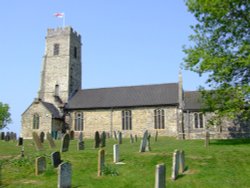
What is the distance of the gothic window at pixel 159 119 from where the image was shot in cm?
3688

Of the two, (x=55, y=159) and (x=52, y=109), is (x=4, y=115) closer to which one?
(x=52, y=109)

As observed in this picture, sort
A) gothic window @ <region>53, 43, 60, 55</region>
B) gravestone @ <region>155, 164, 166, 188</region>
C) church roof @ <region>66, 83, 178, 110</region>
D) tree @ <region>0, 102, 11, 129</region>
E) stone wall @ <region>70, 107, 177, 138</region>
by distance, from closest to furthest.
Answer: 1. gravestone @ <region>155, 164, 166, 188</region>
2. stone wall @ <region>70, 107, 177, 138</region>
3. church roof @ <region>66, 83, 178, 110</region>
4. gothic window @ <region>53, 43, 60, 55</region>
5. tree @ <region>0, 102, 11, 129</region>

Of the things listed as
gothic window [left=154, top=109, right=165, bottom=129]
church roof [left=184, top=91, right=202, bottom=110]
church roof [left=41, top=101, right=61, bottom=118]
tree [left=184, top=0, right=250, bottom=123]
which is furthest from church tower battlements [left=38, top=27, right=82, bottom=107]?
tree [left=184, top=0, right=250, bottom=123]

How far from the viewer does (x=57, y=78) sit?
45062 mm

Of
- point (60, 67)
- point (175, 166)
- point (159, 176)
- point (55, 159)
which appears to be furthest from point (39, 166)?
point (60, 67)

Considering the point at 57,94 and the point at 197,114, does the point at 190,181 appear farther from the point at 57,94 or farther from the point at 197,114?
the point at 57,94

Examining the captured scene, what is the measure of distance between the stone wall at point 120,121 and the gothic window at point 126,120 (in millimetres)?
395

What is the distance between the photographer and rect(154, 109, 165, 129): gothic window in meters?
36.9

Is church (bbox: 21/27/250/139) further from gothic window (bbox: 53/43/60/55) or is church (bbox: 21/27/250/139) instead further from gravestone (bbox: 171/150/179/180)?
gravestone (bbox: 171/150/179/180)

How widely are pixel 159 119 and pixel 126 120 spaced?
14.5 ft

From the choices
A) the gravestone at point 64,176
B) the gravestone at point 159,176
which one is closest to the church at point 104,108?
the gravestone at point 159,176

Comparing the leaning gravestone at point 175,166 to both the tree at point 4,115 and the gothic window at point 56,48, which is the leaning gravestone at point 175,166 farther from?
the tree at point 4,115

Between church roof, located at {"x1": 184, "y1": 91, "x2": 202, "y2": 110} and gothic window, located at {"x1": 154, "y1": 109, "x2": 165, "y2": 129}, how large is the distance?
323cm

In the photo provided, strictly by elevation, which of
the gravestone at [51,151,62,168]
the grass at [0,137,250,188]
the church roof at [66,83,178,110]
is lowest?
the grass at [0,137,250,188]
